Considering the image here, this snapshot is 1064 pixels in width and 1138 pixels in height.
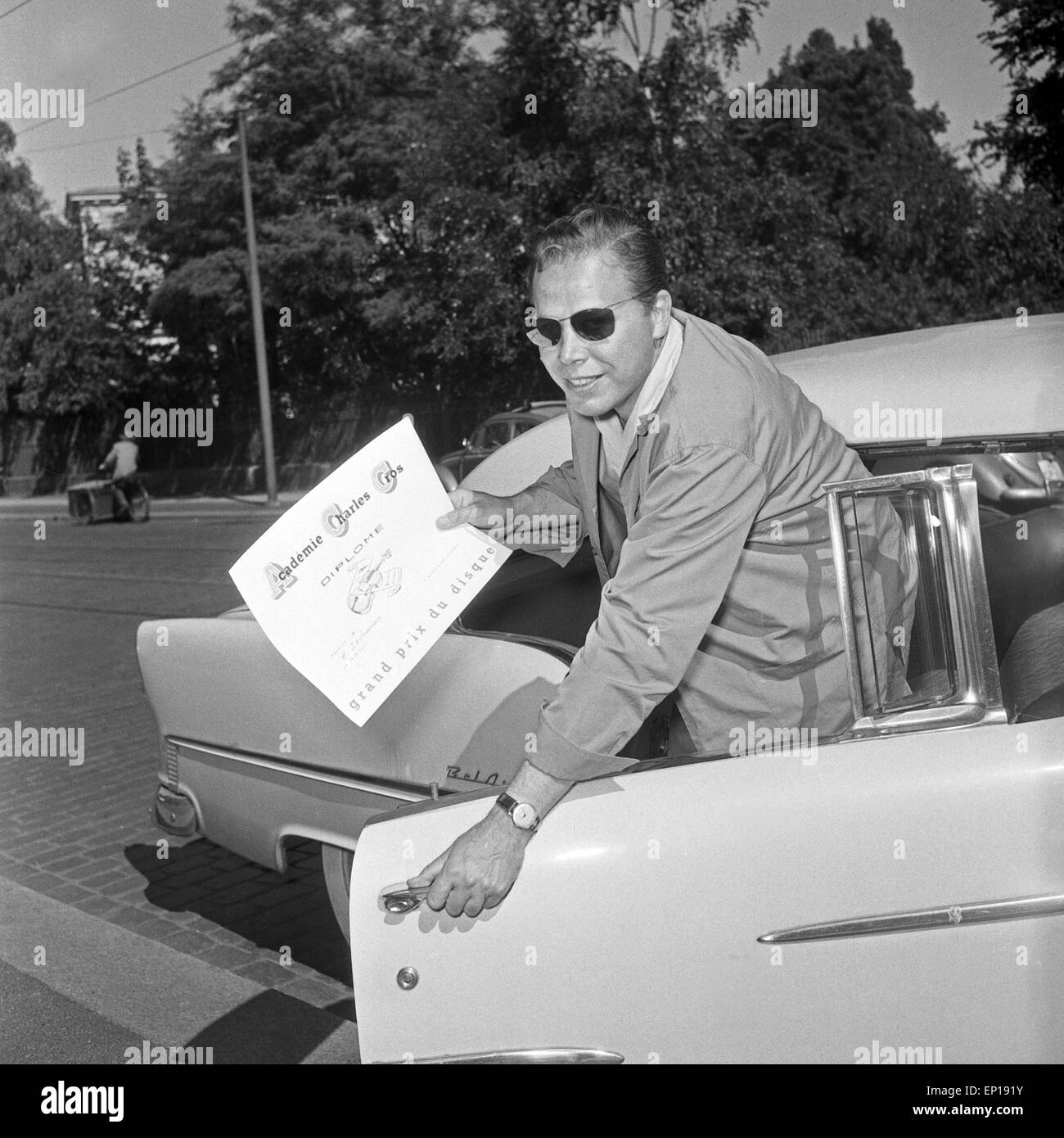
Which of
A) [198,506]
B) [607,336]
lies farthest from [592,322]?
[198,506]

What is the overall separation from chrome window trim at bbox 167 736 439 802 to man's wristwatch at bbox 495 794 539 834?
67cm

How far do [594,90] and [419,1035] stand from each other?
56.1 ft

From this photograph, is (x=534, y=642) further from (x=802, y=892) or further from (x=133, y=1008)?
(x=133, y=1008)

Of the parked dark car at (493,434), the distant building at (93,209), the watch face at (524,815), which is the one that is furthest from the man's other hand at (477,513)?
the distant building at (93,209)

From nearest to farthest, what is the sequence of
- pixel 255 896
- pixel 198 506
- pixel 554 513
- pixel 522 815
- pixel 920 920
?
pixel 920 920, pixel 522 815, pixel 554 513, pixel 255 896, pixel 198 506

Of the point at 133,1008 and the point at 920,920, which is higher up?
the point at 920,920

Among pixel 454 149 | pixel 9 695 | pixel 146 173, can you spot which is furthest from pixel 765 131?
pixel 9 695

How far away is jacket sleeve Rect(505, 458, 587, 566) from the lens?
9.48ft

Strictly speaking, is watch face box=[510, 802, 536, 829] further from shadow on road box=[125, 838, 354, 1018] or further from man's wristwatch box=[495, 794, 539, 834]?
shadow on road box=[125, 838, 354, 1018]

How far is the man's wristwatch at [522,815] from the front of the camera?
199 cm

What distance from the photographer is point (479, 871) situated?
1960mm

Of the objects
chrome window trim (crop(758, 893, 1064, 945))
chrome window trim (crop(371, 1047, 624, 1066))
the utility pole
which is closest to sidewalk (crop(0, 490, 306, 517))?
the utility pole

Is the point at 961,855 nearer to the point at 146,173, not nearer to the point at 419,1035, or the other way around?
the point at 419,1035

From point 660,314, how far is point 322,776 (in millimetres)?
1414
